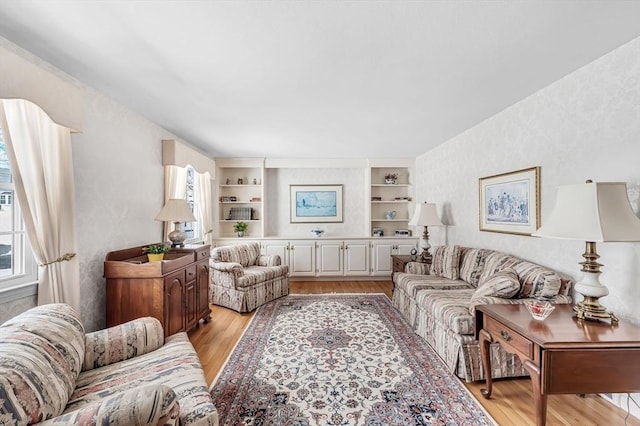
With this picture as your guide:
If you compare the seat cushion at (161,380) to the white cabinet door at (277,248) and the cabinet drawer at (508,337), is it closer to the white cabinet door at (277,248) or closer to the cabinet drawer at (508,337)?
the cabinet drawer at (508,337)

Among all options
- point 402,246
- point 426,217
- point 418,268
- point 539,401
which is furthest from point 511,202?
point 402,246

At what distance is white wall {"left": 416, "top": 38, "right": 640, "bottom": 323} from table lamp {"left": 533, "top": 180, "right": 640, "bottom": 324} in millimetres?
379

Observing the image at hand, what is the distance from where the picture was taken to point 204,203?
4953 mm

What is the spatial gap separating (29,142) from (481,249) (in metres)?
4.23

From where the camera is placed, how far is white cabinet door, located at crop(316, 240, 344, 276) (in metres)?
5.55

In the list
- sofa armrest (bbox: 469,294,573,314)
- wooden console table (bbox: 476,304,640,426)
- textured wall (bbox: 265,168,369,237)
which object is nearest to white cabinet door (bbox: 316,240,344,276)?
textured wall (bbox: 265,168,369,237)

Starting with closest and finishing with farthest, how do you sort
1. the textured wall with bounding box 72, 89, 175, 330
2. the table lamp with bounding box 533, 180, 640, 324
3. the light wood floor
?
the table lamp with bounding box 533, 180, 640, 324 < the light wood floor < the textured wall with bounding box 72, 89, 175, 330

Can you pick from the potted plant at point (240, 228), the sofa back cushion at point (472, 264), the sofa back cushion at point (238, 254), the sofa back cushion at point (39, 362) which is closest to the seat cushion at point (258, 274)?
the sofa back cushion at point (238, 254)

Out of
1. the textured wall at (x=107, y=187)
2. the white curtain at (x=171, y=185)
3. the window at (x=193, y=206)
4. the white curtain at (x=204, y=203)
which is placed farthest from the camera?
the white curtain at (x=204, y=203)

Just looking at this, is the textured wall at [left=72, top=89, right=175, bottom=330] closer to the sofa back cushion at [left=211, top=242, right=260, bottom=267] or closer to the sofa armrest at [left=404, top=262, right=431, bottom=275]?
the sofa back cushion at [left=211, top=242, right=260, bottom=267]

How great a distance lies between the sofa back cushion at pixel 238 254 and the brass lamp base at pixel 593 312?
390 cm

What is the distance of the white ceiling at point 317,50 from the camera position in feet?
5.17

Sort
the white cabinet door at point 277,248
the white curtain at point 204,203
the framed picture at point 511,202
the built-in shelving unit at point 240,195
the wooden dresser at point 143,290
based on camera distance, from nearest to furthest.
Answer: the wooden dresser at point 143,290
the framed picture at point 511,202
the white curtain at point 204,203
the white cabinet door at point 277,248
the built-in shelving unit at point 240,195

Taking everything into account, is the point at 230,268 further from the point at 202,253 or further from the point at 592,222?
the point at 592,222
